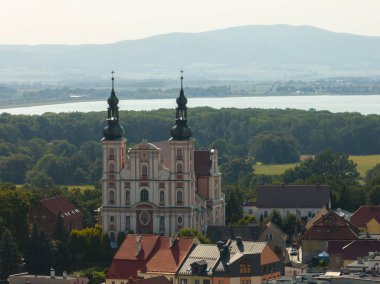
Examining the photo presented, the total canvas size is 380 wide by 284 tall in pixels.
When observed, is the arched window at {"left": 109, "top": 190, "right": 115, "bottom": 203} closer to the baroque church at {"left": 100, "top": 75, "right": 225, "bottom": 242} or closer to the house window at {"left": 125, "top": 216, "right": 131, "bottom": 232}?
the baroque church at {"left": 100, "top": 75, "right": 225, "bottom": 242}

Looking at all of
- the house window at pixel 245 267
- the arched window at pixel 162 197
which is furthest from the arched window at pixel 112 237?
the house window at pixel 245 267

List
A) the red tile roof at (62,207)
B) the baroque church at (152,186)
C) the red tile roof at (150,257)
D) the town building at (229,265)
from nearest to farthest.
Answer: the town building at (229,265)
the red tile roof at (150,257)
the baroque church at (152,186)
the red tile roof at (62,207)

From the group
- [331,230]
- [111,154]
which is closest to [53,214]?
[111,154]

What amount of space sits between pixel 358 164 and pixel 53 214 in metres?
61.7

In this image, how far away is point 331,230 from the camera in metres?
80.2

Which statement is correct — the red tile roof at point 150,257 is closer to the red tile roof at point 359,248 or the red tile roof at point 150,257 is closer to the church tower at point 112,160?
the red tile roof at point 359,248

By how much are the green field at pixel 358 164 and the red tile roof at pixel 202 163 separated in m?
41.7

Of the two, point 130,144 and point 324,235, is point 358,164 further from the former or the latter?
point 324,235

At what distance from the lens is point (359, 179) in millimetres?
125562

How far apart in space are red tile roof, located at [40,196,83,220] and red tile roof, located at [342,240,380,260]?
2205cm

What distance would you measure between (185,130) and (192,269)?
24.0m

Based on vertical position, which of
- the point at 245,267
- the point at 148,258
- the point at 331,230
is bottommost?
the point at 331,230

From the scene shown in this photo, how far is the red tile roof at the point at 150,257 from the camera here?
66.7m

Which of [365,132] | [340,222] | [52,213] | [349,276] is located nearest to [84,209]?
[52,213]
